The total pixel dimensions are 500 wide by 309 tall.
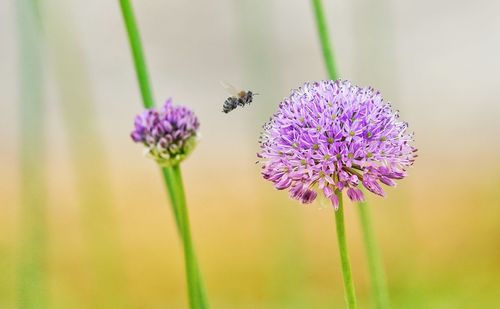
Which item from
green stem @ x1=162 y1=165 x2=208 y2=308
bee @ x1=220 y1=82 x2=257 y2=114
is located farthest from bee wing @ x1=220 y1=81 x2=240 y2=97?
green stem @ x1=162 y1=165 x2=208 y2=308

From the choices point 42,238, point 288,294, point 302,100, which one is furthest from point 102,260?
point 302,100

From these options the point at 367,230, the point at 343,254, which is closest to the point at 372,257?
the point at 367,230

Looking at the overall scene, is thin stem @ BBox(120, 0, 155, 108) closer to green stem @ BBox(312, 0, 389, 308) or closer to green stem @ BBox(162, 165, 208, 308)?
green stem @ BBox(162, 165, 208, 308)

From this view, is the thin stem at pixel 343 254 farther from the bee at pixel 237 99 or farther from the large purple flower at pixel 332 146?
the bee at pixel 237 99

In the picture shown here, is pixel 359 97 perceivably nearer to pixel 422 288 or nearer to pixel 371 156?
pixel 371 156

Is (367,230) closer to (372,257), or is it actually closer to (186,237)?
(372,257)

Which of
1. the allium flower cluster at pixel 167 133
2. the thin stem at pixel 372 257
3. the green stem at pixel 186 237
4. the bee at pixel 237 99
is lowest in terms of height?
the thin stem at pixel 372 257

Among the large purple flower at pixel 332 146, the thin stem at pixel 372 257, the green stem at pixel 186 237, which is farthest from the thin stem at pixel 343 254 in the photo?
the thin stem at pixel 372 257
